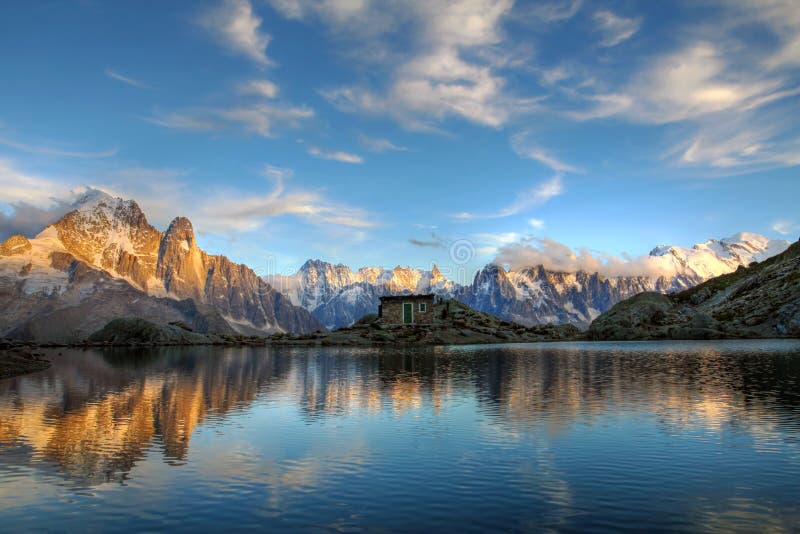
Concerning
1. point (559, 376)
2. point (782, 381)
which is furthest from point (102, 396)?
point (782, 381)

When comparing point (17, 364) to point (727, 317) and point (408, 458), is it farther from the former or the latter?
point (727, 317)

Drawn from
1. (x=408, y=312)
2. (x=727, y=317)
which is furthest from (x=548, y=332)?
(x=408, y=312)

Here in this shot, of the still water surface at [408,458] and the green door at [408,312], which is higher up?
the green door at [408,312]

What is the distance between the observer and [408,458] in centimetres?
2516

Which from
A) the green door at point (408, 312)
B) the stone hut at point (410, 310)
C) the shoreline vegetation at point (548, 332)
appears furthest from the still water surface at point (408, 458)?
the green door at point (408, 312)

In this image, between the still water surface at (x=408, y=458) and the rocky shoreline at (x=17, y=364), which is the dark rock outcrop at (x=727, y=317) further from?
the rocky shoreline at (x=17, y=364)

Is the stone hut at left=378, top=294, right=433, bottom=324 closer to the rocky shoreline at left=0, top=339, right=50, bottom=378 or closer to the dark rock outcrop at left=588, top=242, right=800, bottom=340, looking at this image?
the dark rock outcrop at left=588, top=242, right=800, bottom=340

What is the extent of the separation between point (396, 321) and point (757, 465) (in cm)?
14609

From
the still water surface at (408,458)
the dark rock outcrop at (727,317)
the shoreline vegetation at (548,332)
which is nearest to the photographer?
the still water surface at (408,458)

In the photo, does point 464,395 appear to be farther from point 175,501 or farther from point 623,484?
point 175,501

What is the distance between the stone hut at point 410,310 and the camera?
166m

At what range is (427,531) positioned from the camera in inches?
644

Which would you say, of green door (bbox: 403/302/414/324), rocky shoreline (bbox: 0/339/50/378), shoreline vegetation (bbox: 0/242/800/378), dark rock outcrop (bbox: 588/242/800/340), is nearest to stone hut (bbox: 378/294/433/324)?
green door (bbox: 403/302/414/324)

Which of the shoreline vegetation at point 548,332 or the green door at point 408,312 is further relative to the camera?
the green door at point 408,312
